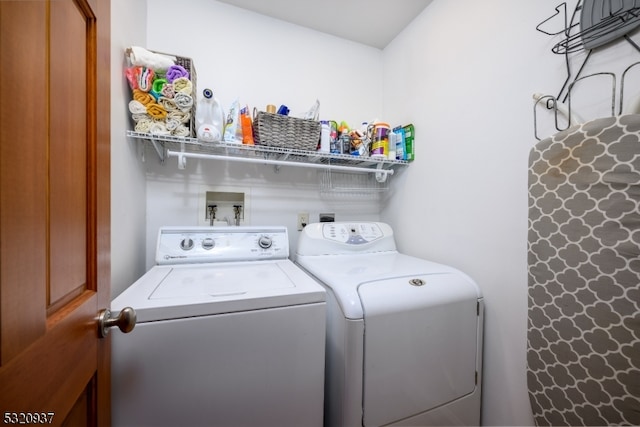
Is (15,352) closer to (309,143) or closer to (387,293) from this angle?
(387,293)

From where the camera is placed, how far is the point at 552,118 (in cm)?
94

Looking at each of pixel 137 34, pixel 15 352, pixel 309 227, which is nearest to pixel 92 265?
pixel 15 352

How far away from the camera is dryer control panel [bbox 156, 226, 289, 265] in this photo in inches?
48.5

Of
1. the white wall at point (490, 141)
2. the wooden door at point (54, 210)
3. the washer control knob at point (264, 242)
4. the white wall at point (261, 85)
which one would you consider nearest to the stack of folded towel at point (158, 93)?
the white wall at point (261, 85)

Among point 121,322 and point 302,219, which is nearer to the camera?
point 121,322

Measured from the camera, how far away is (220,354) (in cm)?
78

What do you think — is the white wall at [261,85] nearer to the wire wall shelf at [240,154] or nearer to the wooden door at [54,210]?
the wire wall shelf at [240,154]

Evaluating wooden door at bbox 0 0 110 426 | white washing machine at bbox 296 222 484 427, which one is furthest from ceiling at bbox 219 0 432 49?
white washing machine at bbox 296 222 484 427

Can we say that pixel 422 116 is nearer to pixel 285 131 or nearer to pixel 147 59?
pixel 285 131

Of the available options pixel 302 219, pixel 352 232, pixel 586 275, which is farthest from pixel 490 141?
pixel 302 219

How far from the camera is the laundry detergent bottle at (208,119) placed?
1.22 meters

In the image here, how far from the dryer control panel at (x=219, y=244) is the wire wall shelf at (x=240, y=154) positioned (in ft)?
1.20

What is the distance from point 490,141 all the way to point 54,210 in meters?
1.55

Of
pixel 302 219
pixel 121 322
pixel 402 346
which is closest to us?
pixel 121 322
